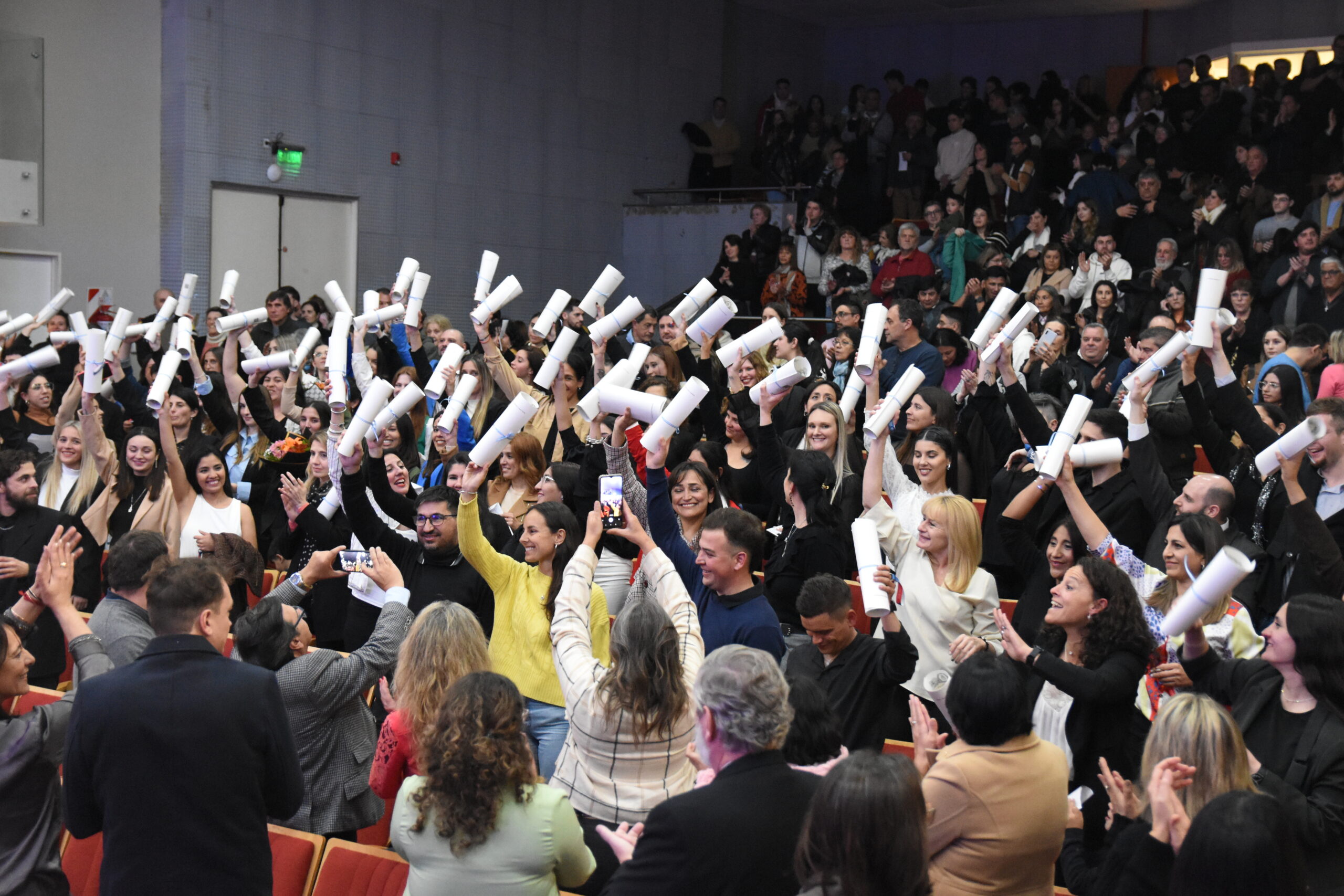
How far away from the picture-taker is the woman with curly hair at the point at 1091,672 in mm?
2793

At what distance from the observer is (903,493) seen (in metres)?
4.48

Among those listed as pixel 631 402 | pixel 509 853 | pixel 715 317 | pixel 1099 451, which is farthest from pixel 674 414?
pixel 715 317

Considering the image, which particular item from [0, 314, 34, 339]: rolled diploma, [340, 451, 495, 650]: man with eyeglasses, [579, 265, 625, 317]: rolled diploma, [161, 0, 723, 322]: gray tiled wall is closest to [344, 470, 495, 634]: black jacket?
[340, 451, 495, 650]: man with eyeglasses

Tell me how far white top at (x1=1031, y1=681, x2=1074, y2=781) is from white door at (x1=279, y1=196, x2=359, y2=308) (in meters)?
9.40

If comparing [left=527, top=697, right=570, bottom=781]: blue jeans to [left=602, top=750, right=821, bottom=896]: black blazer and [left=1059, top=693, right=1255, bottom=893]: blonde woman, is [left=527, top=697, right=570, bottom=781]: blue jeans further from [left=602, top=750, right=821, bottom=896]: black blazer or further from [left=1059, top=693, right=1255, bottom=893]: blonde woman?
[left=1059, top=693, right=1255, bottom=893]: blonde woman

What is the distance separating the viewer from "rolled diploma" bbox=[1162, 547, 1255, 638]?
2516 millimetres

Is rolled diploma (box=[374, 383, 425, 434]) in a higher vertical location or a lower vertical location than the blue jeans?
higher

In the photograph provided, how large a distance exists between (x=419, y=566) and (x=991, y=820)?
2.31 m

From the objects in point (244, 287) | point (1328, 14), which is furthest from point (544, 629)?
point (1328, 14)

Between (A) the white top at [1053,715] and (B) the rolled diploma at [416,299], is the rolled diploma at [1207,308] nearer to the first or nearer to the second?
(A) the white top at [1053,715]

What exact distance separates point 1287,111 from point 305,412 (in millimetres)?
8227

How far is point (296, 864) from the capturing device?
2.79 metres

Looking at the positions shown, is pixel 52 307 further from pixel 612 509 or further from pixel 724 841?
pixel 724 841

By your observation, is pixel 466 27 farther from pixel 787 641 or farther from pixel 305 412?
pixel 787 641
